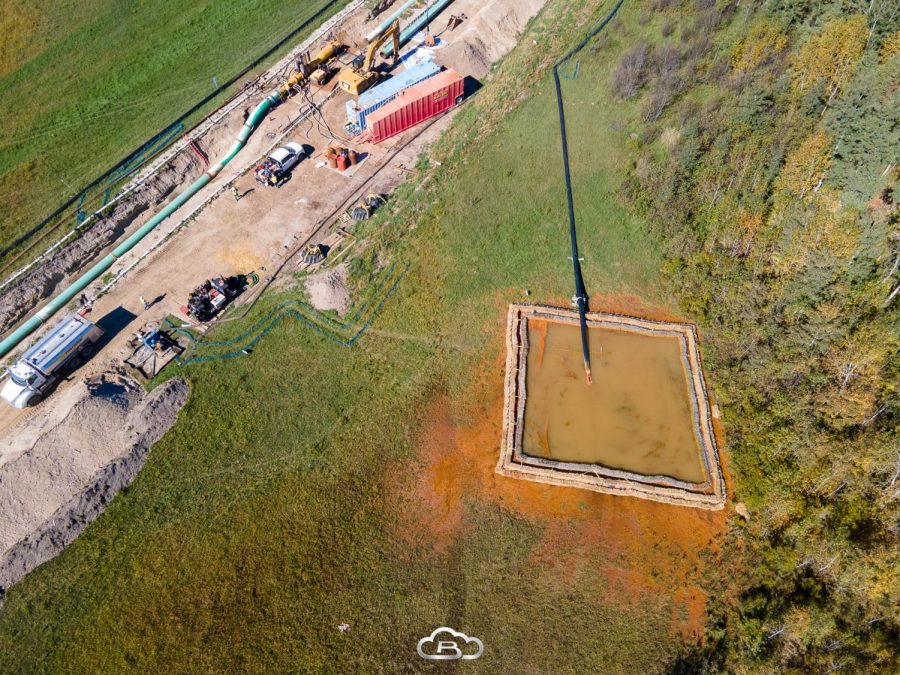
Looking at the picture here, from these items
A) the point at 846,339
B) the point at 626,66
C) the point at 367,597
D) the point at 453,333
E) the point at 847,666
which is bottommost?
the point at 847,666

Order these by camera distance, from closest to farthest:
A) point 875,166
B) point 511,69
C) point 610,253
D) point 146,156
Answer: point 875,166 < point 610,253 < point 146,156 < point 511,69

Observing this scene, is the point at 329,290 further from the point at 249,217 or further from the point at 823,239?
the point at 823,239

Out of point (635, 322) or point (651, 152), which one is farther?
point (651, 152)

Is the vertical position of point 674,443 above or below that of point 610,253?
below

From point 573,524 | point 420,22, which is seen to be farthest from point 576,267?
point 420,22

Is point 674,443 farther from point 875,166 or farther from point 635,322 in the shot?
point 875,166

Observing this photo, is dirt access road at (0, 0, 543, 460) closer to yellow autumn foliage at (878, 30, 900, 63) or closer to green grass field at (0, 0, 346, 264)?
green grass field at (0, 0, 346, 264)

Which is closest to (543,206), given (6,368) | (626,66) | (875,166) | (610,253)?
(610,253)
